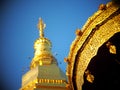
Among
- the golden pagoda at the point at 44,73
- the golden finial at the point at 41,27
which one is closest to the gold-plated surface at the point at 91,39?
the golden pagoda at the point at 44,73

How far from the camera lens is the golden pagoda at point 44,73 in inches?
583

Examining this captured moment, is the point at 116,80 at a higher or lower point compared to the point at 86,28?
lower

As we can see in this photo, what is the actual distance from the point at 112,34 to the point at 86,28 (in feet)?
1.51

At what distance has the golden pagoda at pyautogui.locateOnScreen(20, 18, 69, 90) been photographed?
14797 millimetres

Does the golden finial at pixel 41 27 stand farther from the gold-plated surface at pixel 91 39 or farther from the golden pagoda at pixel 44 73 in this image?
the gold-plated surface at pixel 91 39

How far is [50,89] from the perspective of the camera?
1467cm

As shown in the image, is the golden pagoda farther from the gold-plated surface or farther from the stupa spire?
the gold-plated surface

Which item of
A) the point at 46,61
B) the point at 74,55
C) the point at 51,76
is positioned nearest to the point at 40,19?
the point at 46,61

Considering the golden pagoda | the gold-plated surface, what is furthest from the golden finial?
the gold-plated surface

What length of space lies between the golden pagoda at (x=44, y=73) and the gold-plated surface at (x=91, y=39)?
9.40 meters

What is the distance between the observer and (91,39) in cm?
353

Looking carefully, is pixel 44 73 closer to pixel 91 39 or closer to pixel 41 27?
pixel 41 27

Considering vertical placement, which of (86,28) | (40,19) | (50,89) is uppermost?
(40,19)

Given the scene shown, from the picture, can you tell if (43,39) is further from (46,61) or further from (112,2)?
(112,2)
